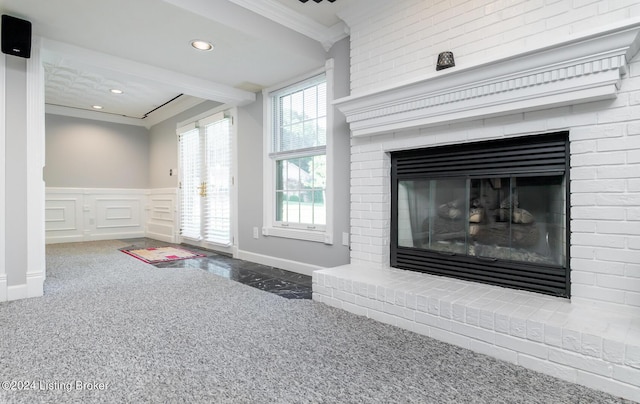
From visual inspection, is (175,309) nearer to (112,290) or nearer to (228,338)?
(228,338)

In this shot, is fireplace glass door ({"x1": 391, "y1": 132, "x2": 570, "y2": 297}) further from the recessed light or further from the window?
the recessed light

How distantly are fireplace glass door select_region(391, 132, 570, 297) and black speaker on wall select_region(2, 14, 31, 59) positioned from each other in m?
2.64

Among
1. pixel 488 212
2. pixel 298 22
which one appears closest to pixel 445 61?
pixel 488 212

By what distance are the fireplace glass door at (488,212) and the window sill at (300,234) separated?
0.73 m

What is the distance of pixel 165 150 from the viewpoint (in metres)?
5.70

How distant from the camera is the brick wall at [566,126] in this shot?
60.3 inches

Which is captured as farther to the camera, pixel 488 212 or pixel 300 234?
pixel 300 234

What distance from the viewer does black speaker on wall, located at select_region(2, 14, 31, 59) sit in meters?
2.20

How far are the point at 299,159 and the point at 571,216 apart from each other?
233cm

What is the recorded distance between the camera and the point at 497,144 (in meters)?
1.98

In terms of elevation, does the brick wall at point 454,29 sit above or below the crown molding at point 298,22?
below

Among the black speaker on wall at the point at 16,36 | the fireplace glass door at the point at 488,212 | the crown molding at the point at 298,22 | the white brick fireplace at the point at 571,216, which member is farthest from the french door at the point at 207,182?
the white brick fireplace at the point at 571,216

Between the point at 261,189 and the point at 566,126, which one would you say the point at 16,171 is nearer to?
the point at 261,189

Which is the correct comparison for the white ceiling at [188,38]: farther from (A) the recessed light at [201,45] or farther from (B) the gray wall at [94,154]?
(B) the gray wall at [94,154]
